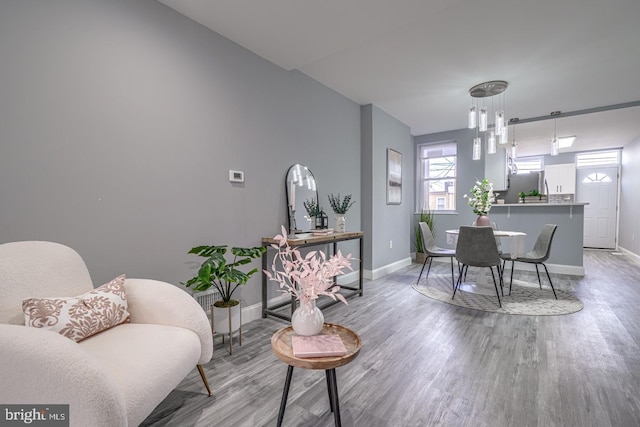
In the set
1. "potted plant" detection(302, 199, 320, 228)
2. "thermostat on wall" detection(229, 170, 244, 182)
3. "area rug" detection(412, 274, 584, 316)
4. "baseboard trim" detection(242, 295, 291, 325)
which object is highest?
"thermostat on wall" detection(229, 170, 244, 182)

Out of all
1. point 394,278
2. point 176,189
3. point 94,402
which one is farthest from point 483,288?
point 94,402

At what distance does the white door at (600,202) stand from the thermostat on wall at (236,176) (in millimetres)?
8688

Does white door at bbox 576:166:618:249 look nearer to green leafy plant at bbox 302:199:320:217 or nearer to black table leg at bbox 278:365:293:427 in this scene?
green leafy plant at bbox 302:199:320:217

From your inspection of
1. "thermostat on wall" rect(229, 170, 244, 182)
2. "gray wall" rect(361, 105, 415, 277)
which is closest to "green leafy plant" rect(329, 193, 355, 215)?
"gray wall" rect(361, 105, 415, 277)

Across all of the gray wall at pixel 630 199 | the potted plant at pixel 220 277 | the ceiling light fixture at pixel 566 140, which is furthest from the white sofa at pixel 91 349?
the gray wall at pixel 630 199

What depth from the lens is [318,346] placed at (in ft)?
3.92

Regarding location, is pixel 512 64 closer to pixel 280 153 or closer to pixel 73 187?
pixel 280 153

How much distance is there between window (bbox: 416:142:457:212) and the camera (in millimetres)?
5724

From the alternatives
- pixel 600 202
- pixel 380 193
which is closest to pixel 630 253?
pixel 600 202

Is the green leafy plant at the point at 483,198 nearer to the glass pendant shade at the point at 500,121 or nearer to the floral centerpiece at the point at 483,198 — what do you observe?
the floral centerpiece at the point at 483,198

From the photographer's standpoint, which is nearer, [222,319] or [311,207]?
[222,319]

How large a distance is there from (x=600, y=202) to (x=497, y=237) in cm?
→ 618

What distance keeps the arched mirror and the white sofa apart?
1626 millimetres

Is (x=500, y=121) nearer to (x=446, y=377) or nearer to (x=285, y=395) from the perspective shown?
(x=446, y=377)
